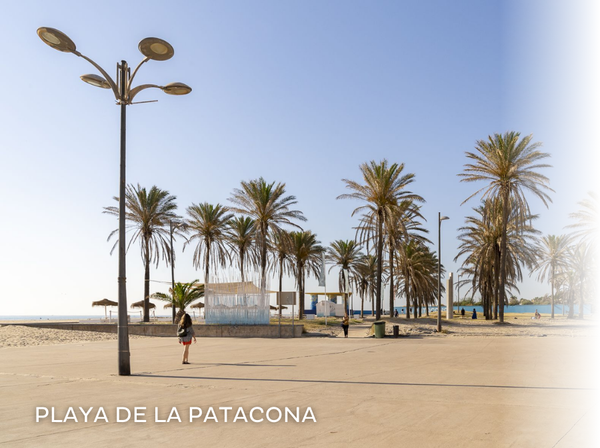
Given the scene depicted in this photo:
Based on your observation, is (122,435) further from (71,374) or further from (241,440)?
(71,374)

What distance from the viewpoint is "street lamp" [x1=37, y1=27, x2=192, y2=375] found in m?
11.6

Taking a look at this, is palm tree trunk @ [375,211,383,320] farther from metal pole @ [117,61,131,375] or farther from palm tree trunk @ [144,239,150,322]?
metal pole @ [117,61,131,375]

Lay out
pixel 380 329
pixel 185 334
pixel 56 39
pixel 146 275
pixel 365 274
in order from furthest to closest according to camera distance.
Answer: pixel 365 274 < pixel 146 275 < pixel 380 329 < pixel 185 334 < pixel 56 39

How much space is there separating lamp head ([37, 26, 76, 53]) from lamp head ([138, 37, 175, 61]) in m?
1.48

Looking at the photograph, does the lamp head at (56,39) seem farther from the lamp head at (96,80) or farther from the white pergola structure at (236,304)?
the white pergola structure at (236,304)

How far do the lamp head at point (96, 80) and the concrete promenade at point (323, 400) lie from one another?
6.77 metres

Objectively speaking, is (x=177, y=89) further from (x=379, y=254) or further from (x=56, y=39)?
(x=379, y=254)

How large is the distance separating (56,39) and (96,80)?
4.80 ft

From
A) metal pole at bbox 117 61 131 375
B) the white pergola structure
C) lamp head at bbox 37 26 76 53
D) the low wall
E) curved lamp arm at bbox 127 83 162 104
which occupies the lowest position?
the low wall

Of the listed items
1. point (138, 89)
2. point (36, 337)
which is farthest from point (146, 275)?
point (138, 89)

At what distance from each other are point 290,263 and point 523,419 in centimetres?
4539

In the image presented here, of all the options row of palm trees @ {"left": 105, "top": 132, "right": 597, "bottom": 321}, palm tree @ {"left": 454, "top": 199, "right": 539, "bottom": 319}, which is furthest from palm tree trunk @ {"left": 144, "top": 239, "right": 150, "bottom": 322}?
palm tree @ {"left": 454, "top": 199, "right": 539, "bottom": 319}

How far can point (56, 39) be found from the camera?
37.7 feet

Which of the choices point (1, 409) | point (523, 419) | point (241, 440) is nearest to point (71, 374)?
point (1, 409)
